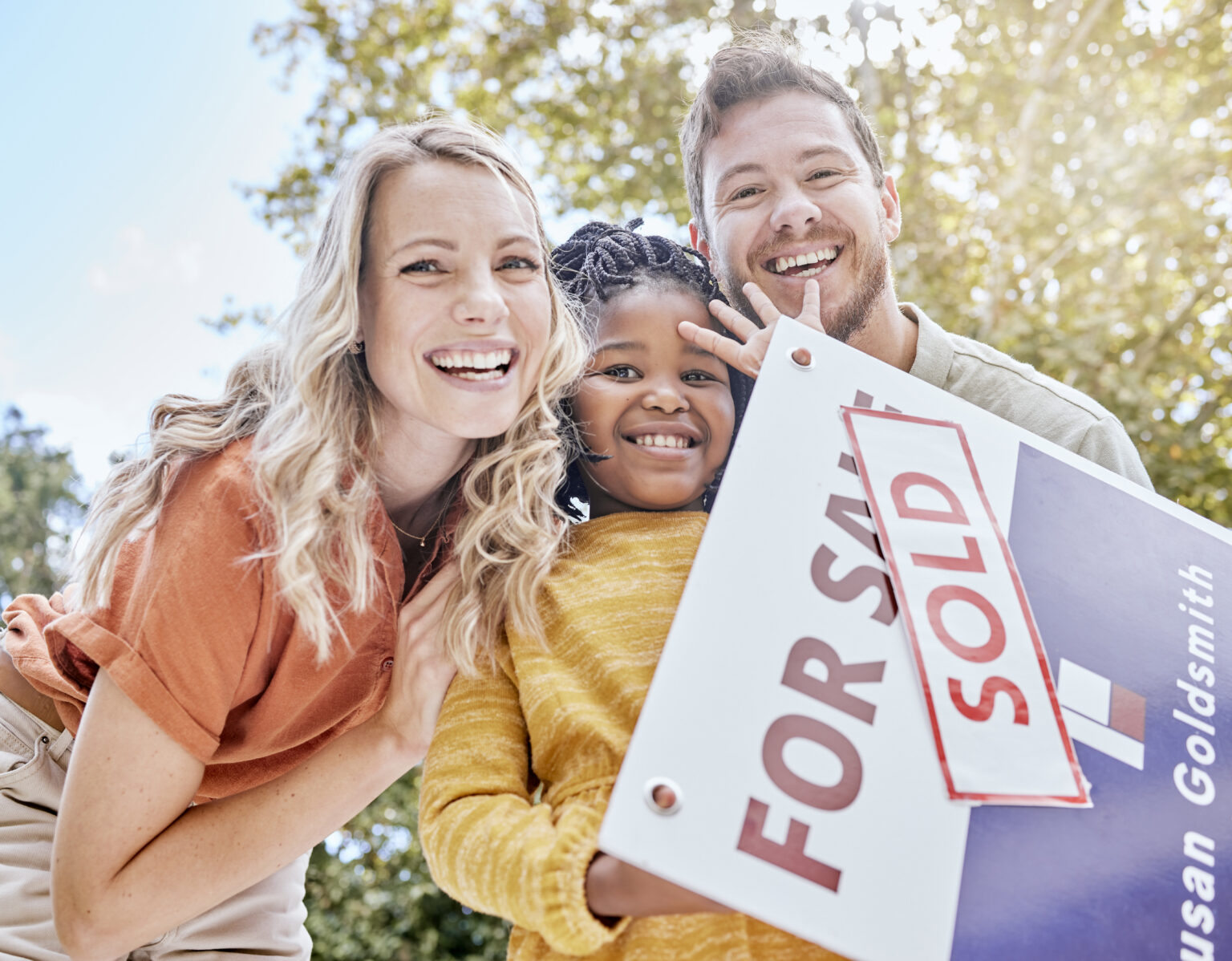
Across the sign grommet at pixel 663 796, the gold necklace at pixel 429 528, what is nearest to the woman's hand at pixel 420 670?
the gold necklace at pixel 429 528

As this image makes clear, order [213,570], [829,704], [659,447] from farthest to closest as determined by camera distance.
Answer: [659,447] < [213,570] < [829,704]

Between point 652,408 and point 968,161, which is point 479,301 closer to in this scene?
point 652,408

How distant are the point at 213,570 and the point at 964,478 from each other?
1297mm

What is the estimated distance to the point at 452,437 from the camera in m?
1.91

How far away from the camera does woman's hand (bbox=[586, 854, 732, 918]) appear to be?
1128mm

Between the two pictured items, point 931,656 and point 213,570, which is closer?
point 931,656

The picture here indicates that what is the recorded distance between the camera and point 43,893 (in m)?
1.89

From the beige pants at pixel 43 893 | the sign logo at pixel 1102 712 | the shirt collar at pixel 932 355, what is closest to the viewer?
the sign logo at pixel 1102 712

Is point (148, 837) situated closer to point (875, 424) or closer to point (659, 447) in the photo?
point (659, 447)

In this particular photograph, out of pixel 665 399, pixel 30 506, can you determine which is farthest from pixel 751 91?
pixel 30 506

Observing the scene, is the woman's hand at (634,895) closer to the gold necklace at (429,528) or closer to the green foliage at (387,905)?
the gold necklace at (429,528)

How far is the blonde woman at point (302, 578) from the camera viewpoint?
5.30ft

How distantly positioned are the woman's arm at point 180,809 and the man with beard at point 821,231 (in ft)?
3.69

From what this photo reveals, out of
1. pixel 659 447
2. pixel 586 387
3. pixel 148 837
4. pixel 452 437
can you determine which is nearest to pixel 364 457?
pixel 452 437
